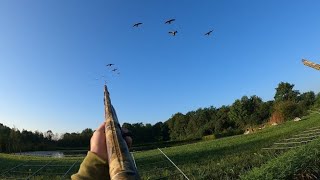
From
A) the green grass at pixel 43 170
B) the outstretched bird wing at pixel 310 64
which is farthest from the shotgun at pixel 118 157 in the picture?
the outstretched bird wing at pixel 310 64

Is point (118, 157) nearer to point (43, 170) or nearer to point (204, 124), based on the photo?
point (43, 170)

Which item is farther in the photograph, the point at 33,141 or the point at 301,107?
the point at 33,141

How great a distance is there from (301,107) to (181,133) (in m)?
38.7

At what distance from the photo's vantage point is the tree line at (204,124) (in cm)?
4247

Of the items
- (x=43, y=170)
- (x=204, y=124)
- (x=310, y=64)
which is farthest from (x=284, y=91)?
(x=43, y=170)

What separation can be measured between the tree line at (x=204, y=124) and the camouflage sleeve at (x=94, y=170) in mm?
38828

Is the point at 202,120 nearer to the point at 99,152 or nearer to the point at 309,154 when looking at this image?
the point at 309,154

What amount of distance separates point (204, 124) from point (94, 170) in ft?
240

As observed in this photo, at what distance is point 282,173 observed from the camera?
592cm

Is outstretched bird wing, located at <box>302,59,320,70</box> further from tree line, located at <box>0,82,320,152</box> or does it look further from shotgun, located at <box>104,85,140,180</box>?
tree line, located at <box>0,82,320,152</box>

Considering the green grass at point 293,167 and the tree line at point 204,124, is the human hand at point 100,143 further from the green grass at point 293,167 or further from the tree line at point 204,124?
the tree line at point 204,124

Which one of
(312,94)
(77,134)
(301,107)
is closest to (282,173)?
(301,107)

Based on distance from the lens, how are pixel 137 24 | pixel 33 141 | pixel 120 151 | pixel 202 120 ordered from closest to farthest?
pixel 120 151 → pixel 137 24 → pixel 33 141 → pixel 202 120

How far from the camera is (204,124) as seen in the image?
74.1 meters
